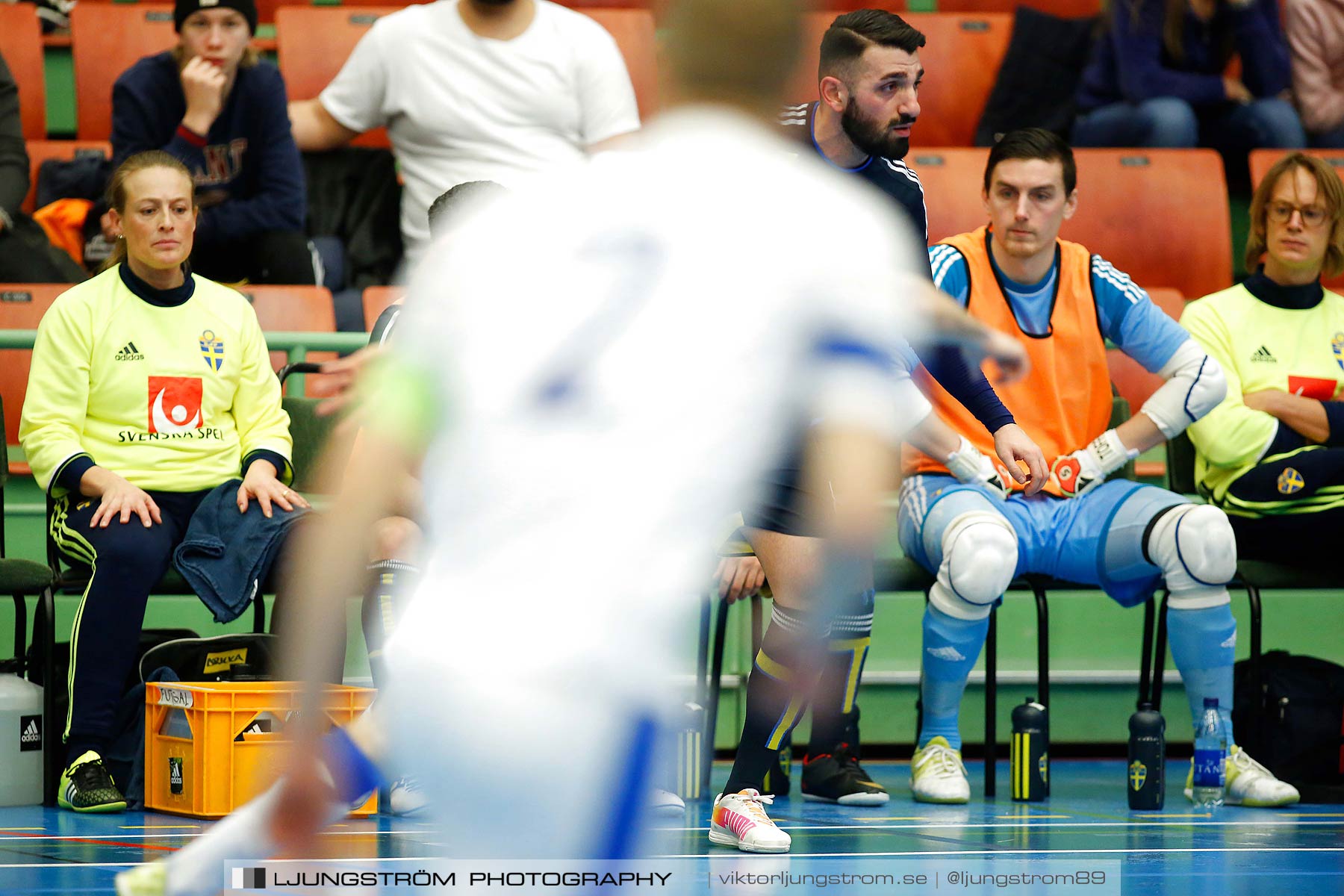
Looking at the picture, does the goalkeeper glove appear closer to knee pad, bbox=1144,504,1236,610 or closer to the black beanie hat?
knee pad, bbox=1144,504,1236,610

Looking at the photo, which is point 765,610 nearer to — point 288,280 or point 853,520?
point 288,280

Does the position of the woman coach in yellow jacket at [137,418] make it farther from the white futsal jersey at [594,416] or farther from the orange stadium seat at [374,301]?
the white futsal jersey at [594,416]

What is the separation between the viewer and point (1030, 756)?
4.52 m

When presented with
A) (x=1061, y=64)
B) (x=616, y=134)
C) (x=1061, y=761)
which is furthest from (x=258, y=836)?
(x=1061, y=64)

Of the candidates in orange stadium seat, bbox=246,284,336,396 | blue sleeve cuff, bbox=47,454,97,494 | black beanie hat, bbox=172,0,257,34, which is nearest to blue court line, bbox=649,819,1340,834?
blue sleeve cuff, bbox=47,454,97,494

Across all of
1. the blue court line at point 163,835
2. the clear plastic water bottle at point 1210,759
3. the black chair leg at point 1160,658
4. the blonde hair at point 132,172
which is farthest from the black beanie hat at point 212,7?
the clear plastic water bottle at point 1210,759

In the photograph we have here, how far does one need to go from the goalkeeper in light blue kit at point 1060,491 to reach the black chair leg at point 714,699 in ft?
1.89

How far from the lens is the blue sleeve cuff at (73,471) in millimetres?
4461

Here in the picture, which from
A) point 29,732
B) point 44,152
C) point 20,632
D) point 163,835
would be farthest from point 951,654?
point 44,152

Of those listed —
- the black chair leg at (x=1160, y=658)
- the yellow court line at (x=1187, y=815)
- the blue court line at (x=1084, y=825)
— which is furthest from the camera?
the black chair leg at (x=1160, y=658)

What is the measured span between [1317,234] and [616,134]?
2431 mm

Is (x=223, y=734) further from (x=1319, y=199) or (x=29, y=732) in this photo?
(x=1319, y=199)

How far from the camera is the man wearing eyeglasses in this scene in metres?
4.95

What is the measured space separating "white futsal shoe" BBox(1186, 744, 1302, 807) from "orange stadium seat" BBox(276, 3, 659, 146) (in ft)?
11.2
